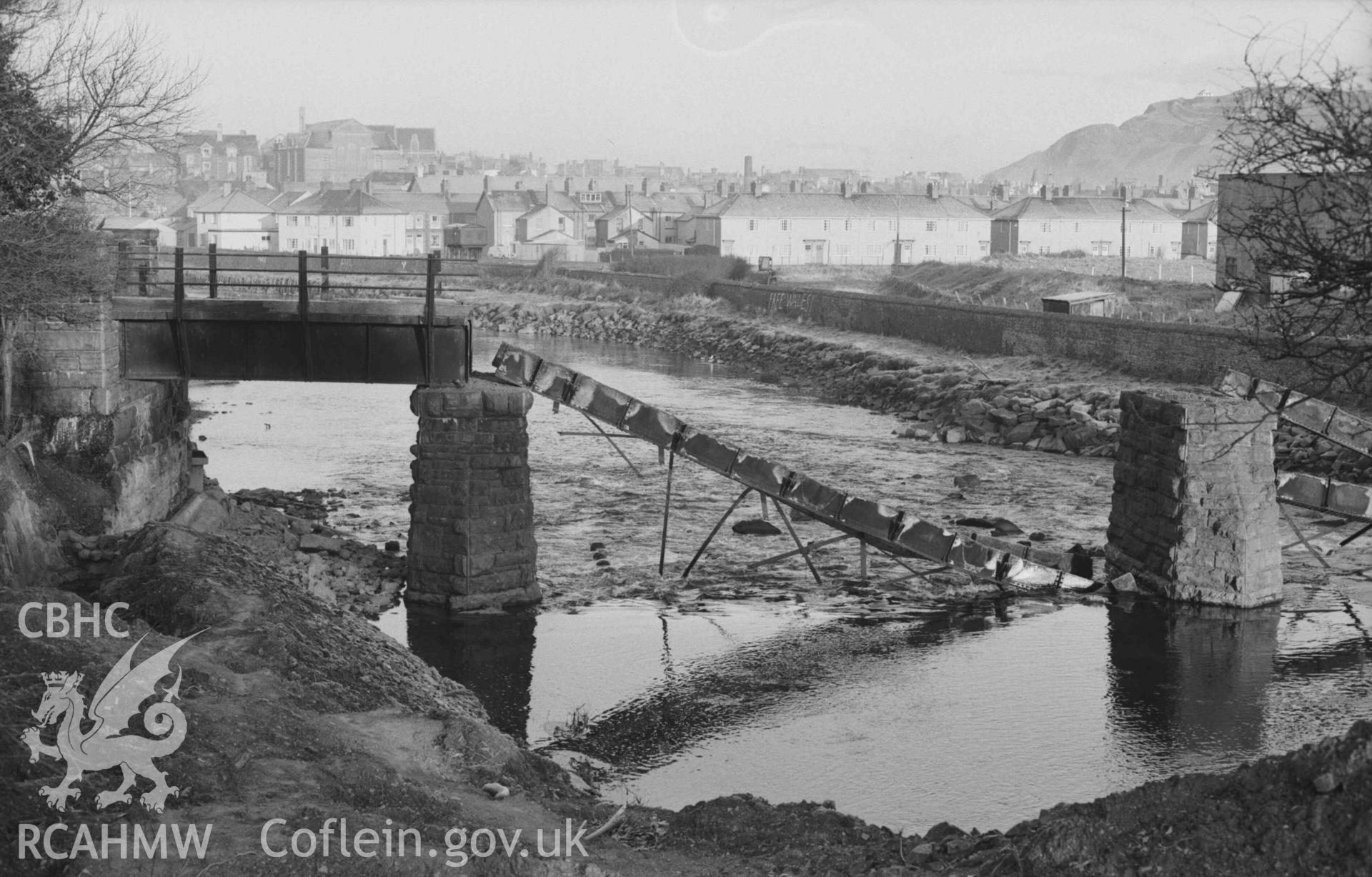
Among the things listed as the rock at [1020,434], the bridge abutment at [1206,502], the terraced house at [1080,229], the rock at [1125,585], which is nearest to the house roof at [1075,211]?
the terraced house at [1080,229]

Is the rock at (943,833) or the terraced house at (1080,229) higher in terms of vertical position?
the terraced house at (1080,229)

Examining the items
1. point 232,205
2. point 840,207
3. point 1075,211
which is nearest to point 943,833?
point 840,207

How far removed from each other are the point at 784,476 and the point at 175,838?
14768 millimetres

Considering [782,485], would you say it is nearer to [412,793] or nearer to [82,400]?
[82,400]

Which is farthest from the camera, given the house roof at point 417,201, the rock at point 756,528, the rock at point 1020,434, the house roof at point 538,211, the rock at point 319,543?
the house roof at point 417,201

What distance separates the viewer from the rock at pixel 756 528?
93.1ft

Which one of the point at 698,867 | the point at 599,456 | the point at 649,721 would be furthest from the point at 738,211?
the point at 698,867

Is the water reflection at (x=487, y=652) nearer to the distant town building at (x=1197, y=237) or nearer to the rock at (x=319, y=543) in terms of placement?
the rock at (x=319, y=543)

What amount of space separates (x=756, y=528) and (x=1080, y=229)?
85.1 m

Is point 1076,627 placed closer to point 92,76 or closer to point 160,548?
point 160,548

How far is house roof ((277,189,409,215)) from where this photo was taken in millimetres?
117688

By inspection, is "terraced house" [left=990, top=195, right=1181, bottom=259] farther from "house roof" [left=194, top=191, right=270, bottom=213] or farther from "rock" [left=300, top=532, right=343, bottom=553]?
"rock" [left=300, top=532, right=343, bottom=553]

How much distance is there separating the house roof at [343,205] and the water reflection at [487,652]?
100 m

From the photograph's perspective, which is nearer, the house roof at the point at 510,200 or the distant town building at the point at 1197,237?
the distant town building at the point at 1197,237
